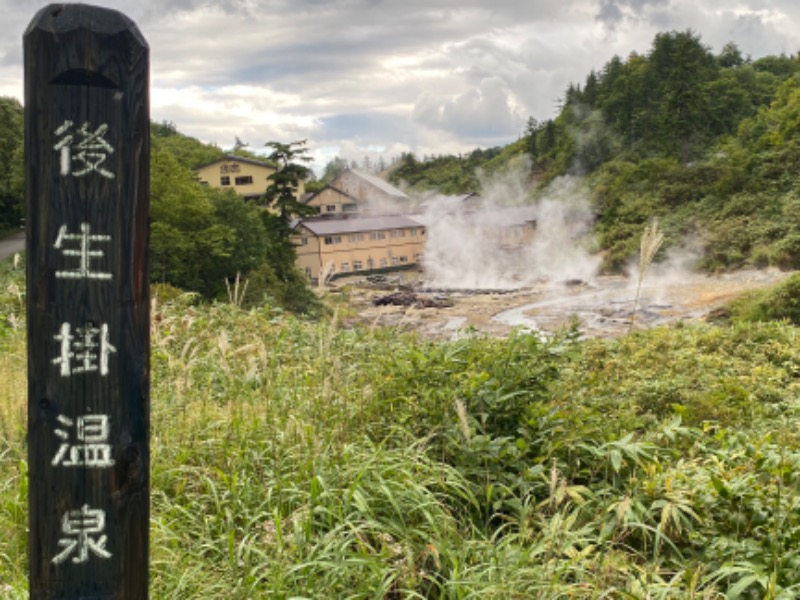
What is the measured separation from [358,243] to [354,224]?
871mm

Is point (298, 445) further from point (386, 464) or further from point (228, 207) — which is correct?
point (228, 207)

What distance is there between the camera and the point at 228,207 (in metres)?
19.1

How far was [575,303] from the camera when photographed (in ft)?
63.1

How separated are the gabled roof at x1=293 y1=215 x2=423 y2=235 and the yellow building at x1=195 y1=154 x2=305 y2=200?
112 inches

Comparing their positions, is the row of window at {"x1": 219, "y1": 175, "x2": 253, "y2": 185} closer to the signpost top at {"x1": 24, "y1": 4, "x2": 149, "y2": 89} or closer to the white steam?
the white steam

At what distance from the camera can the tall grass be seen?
1975 millimetres

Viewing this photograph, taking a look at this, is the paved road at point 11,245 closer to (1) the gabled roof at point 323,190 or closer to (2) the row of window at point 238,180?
(2) the row of window at point 238,180

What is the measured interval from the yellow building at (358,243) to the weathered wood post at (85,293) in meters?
24.3

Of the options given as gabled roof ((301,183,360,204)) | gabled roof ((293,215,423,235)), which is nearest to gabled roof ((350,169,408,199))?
gabled roof ((301,183,360,204))

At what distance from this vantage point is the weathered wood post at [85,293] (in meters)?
1.36

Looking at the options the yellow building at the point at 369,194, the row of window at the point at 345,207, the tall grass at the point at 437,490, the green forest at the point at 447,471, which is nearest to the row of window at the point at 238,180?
the row of window at the point at 345,207

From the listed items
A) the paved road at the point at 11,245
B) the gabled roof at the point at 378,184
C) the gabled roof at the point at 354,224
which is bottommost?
Answer: the paved road at the point at 11,245

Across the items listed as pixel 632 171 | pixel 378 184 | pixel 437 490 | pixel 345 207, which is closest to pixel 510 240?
pixel 632 171

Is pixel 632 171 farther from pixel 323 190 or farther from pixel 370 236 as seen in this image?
pixel 323 190
